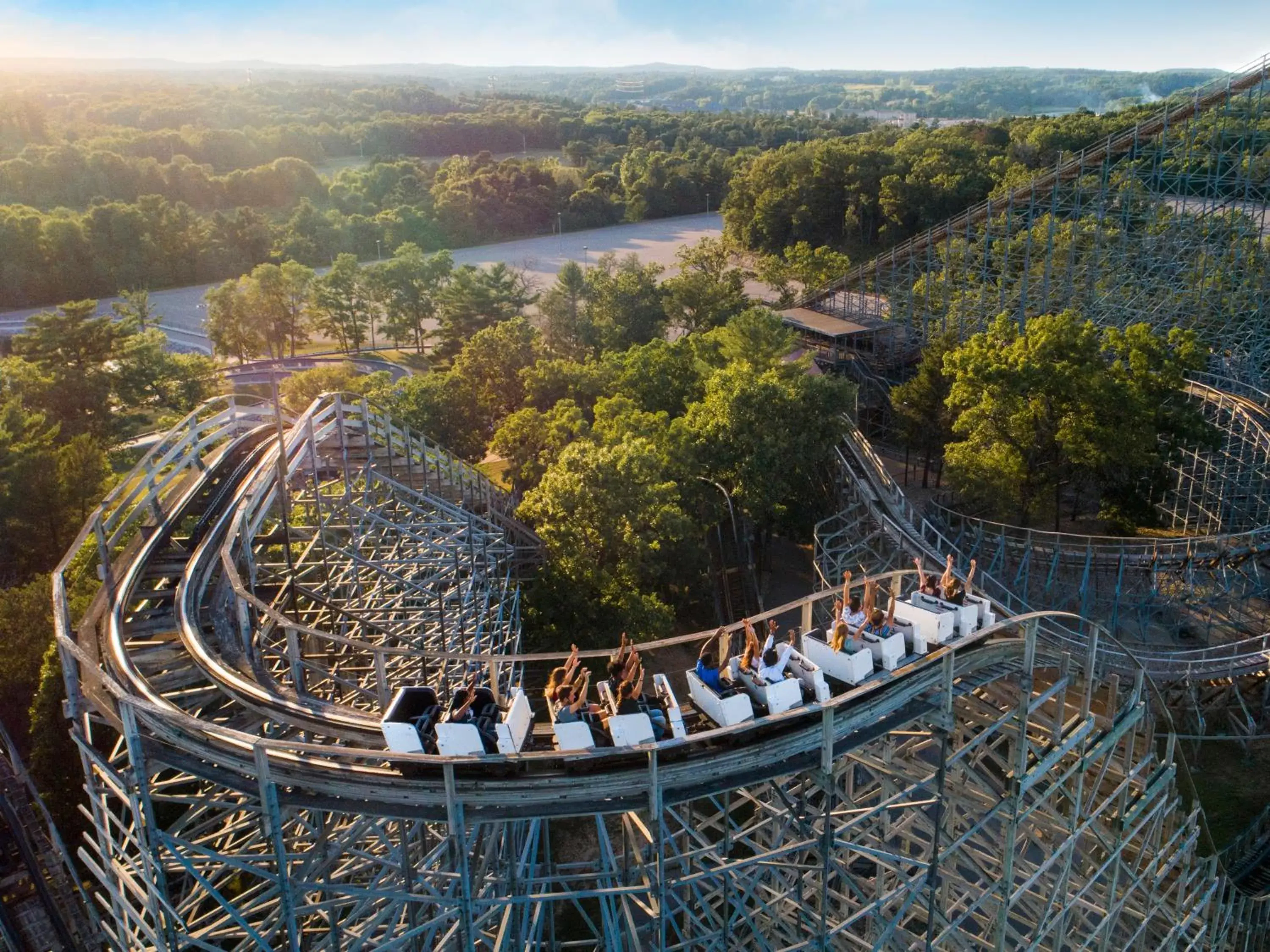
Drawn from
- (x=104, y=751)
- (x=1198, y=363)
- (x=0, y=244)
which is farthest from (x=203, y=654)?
(x=0, y=244)

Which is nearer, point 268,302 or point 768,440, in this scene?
point 768,440

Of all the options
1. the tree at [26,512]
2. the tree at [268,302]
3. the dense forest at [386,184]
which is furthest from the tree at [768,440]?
the dense forest at [386,184]

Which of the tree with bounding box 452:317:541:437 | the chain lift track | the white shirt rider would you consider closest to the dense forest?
the tree with bounding box 452:317:541:437

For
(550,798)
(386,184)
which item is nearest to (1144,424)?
(550,798)

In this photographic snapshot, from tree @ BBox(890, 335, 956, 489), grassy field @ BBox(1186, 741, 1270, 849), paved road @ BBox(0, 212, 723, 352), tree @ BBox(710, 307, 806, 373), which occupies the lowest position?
paved road @ BBox(0, 212, 723, 352)

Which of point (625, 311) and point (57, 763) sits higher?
point (57, 763)

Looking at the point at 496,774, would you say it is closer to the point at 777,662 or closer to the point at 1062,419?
the point at 777,662

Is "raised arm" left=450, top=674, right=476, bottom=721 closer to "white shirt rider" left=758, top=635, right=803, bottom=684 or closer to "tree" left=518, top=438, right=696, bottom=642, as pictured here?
"white shirt rider" left=758, top=635, right=803, bottom=684
